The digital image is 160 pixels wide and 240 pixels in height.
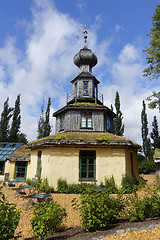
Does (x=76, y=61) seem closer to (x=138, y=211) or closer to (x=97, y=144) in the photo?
(x=97, y=144)

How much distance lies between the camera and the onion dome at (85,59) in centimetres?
2022

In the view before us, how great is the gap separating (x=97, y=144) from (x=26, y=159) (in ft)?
30.7

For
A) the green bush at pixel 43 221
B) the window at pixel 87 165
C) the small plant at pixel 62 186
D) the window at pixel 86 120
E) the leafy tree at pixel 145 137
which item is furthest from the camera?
the leafy tree at pixel 145 137

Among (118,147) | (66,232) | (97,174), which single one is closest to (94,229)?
(66,232)

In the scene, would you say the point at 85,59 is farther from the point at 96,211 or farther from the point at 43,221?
the point at 43,221

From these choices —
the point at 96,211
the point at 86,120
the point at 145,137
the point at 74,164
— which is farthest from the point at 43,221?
the point at 145,137

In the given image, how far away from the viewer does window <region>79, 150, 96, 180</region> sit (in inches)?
480

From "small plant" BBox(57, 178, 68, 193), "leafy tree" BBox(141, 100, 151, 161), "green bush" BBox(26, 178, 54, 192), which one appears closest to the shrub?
"green bush" BBox(26, 178, 54, 192)

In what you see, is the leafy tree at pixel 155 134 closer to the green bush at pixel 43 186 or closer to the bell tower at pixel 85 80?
the bell tower at pixel 85 80

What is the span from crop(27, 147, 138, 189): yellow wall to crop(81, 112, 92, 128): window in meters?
3.98

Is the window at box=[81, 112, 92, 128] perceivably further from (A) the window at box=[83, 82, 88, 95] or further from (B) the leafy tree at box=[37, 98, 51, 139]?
(B) the leafy tree at box=[37, 98, 51, 139]

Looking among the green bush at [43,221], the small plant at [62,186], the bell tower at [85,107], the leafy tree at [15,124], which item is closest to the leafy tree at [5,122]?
the leafy tree at [15,124]

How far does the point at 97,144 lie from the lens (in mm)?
12148

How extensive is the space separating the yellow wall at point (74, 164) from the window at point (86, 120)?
3.98 metres
